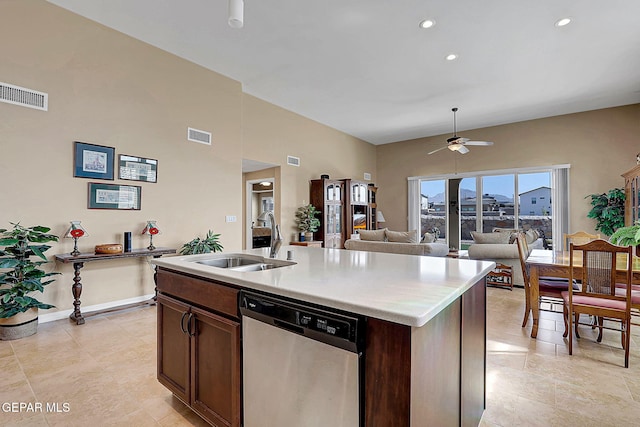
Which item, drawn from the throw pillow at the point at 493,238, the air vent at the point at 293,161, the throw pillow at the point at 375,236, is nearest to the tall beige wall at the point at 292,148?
the air vent at the point at 293,161

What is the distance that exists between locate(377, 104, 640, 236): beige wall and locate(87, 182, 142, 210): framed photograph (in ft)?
22.4

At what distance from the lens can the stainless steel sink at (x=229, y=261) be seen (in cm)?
207

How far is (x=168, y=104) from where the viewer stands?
164 inches

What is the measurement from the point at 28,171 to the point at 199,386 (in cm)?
307

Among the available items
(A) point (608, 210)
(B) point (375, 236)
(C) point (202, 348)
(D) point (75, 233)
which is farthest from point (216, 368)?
(A) point (608, 210)

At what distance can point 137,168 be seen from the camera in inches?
153

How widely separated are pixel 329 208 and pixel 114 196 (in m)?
4.09

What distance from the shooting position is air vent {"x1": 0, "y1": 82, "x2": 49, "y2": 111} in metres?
2.96

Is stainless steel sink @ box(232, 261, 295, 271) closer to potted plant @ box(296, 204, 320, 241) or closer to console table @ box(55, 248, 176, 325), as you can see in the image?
console table @ box(55, 248, 176, 325)

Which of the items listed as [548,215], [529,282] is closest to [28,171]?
[529,282]

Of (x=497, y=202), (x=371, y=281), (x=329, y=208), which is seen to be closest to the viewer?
(x=371, y=281)

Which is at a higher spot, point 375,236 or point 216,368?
point 375,236

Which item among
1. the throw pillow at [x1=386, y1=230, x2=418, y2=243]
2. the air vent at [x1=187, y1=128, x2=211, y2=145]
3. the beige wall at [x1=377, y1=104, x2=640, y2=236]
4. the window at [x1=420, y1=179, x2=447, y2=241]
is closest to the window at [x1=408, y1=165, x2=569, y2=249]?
the window at [x1=420, y1=179, x2=447, y2=241]

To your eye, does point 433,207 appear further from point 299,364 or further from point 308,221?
point 299,364
